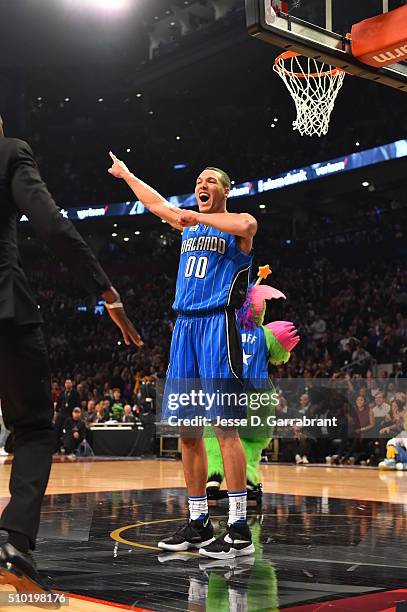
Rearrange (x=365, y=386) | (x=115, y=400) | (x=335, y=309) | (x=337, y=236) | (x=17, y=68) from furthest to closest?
(x=17, y=68), (x=337, y=236), (x=335, y=309), (x=115, y=400), (x=365, y=386)

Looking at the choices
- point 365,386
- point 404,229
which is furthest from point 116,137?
point 365,386

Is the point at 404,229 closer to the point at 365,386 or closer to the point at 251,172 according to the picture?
the point at 251,172

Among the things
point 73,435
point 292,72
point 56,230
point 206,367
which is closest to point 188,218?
point 206,367

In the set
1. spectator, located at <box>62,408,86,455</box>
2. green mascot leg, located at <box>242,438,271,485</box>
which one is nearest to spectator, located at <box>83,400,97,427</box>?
spectator, located at <box>62,408,86,455</box>

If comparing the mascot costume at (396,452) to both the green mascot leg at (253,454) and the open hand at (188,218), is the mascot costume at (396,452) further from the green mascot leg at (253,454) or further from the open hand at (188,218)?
the open hand at (188,218)

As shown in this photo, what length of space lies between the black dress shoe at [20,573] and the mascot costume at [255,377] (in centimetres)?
402

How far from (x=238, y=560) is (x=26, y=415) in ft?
5.89

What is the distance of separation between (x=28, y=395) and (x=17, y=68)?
27501mm

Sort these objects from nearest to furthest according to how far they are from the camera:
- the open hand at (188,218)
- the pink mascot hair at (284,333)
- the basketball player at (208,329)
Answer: the open hand at (188,218)
the basketball player at (208,329)
the pink mascot hair at (284,333)

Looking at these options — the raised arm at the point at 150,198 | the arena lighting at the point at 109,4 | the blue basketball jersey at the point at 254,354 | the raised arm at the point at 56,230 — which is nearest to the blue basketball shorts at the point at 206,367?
the raised arm at the point at 150,198

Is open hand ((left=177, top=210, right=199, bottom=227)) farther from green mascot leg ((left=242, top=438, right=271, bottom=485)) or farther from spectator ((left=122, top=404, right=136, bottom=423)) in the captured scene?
spectator ((left=122, top=404, right=136, bottom=423))

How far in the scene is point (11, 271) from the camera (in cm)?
278

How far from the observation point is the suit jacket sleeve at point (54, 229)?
2688mm

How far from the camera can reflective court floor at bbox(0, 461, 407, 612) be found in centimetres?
319
